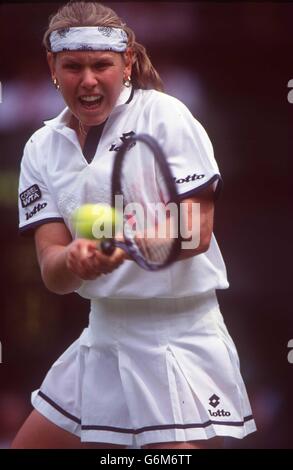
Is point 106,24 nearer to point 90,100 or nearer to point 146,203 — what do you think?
point 90,100

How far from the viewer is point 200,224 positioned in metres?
1.88

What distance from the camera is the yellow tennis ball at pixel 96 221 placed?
187 centimetres

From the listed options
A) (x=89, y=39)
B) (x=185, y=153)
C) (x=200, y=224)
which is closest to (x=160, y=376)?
(x=200, y=224)

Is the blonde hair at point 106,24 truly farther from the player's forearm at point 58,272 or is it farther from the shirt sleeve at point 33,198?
the player's forearm at point 58,272

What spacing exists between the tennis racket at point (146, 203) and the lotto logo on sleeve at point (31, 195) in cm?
20

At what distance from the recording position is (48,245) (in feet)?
6.57

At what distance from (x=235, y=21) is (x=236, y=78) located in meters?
0.14

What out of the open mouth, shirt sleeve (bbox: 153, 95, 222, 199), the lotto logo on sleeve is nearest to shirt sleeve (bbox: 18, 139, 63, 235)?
the lotto logo on sleeve

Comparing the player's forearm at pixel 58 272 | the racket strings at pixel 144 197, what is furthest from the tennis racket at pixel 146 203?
the player's forearm at pixel 58 272

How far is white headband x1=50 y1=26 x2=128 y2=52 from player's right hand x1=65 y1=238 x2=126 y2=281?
1.37 feet

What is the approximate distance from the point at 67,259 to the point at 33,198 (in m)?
0.31

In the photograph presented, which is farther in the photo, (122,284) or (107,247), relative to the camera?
(122,284)

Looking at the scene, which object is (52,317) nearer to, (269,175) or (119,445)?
(119,445)

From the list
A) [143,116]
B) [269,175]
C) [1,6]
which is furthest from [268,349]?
[1,6]
